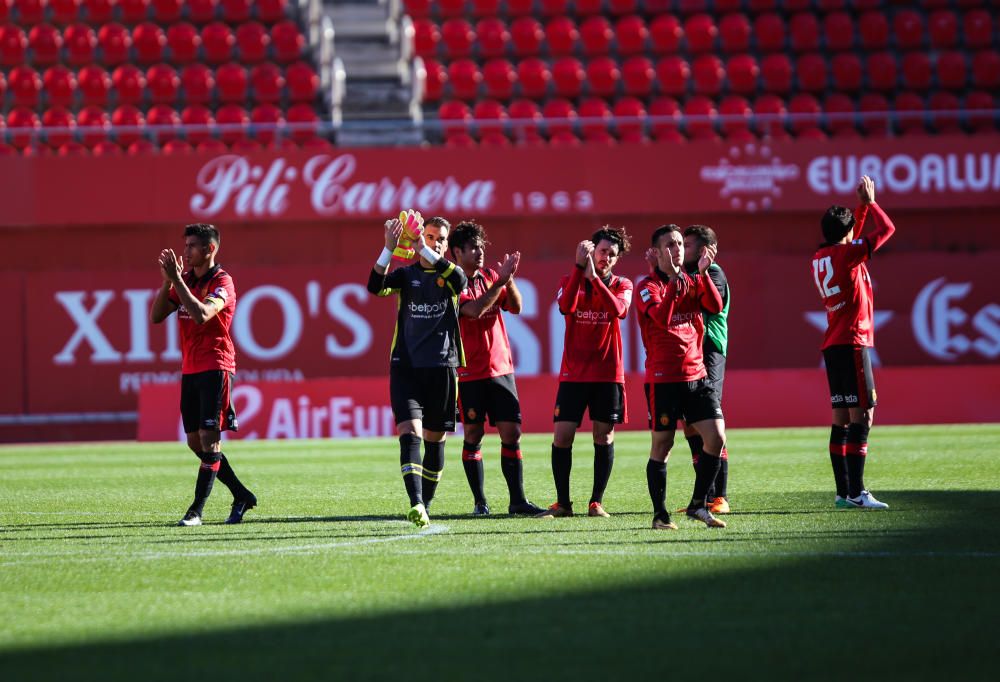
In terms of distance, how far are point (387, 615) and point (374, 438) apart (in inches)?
603

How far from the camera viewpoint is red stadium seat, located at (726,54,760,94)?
87.6 feet

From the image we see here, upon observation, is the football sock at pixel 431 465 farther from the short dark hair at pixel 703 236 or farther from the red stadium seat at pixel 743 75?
the red stadium seat at pixel 743 75

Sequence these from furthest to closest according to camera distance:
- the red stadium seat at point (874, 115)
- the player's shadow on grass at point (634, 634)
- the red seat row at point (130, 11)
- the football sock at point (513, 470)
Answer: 1. the red seat row at point (130, 11)
2. the red stadium seat at point (874, 115)
3. the football sock at point (513, 470)
4. the player's shadow on grass at point (634, 634)

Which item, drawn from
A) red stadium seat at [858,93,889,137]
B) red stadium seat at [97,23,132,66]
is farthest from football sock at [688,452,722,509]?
red stadium seat at [97,23,132,66]

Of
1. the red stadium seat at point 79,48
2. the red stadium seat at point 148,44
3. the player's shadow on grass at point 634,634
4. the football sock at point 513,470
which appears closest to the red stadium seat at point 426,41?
the red stadium seat at point 148,44

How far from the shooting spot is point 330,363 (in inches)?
929

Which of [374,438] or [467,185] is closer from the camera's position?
[374,438]

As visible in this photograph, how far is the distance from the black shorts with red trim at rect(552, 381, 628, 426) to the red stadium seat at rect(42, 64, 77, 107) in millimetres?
19563

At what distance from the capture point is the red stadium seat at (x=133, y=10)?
27859mm

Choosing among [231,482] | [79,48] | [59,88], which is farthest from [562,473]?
[79,48]

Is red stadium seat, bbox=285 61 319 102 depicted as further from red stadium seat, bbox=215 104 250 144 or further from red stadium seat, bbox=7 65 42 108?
red stadium seat, bbox=7 65 42 108

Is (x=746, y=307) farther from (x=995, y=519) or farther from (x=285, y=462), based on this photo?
(x=995, y=519)

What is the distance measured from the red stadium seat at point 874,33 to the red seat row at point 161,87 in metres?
10.6

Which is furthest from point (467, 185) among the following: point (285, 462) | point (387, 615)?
point (387, 615)
